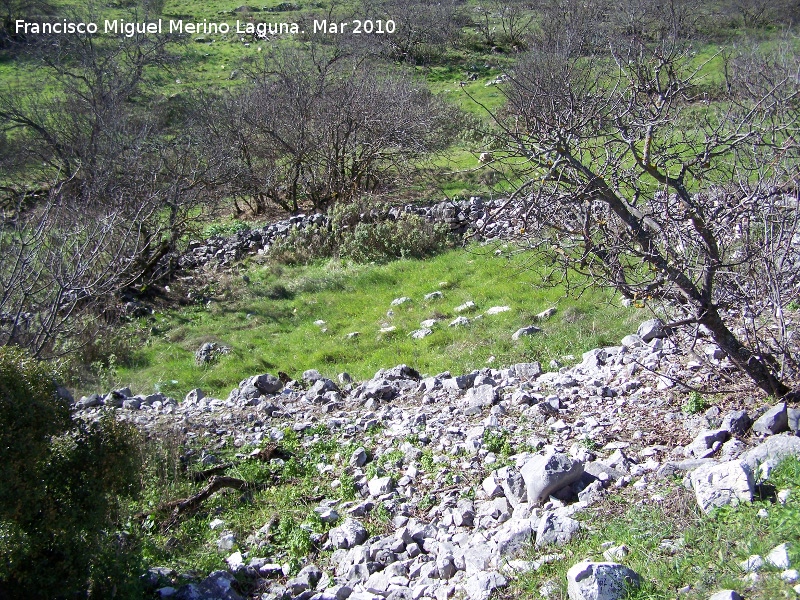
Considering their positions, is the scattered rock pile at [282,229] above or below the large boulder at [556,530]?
below

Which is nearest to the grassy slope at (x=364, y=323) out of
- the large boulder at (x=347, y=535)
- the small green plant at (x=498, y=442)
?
the small green plant at (x=498, y=442)

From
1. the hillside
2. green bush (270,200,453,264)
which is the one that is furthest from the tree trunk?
green bush (270,200,453,264)

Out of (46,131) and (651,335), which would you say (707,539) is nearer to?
(651,335)

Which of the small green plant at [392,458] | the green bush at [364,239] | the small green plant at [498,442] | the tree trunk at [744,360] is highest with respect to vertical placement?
the tree trunk at [744,360]

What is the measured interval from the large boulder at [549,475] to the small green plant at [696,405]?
1.17 m

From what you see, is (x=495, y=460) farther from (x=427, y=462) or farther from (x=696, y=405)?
(x=696, y=405)

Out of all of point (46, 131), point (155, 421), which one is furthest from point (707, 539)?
point (46, 131)

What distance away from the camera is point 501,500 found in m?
4.45

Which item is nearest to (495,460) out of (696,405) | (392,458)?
(392,458)

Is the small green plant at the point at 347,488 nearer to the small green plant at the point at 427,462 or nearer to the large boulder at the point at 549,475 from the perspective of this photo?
the small green plant at the point at 427,462

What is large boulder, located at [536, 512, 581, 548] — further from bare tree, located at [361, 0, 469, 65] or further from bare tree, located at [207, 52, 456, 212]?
bare tree, located at [361, 0, 469, 65]

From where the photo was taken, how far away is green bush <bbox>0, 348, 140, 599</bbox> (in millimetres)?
3461

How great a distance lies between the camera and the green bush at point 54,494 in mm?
3461

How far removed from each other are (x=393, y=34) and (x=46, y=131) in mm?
20497
